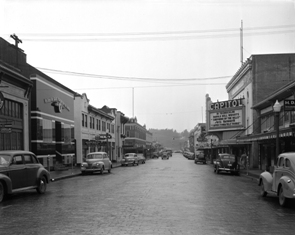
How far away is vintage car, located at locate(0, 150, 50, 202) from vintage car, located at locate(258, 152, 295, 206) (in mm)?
9448

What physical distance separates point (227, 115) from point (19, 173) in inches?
1243

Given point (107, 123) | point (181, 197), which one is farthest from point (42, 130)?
point (107, 123)

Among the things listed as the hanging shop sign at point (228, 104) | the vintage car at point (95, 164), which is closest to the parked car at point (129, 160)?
the hanging shop sign at point (228, 104)

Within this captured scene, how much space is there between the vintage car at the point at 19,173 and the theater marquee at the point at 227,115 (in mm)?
28571

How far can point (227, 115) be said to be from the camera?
42.7 metres

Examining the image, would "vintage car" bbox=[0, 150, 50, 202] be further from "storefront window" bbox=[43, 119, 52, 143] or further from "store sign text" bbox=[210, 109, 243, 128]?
"store sign text" bbox=[210, 109, 243, 128]

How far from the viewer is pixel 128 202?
1290 cm

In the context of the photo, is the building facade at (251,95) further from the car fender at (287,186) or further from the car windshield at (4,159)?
the car windshield at (4,159)

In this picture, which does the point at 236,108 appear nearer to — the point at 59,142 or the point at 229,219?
the point at 59,142

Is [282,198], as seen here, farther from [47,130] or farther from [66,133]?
[66,133]

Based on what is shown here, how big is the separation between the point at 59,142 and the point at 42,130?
5.12m

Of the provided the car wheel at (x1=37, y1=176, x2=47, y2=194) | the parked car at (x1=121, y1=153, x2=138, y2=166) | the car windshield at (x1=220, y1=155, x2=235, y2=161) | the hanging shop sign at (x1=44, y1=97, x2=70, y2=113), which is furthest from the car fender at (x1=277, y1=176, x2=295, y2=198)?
the parked car at (x1=121, y1=153, x2=138, y2=166)

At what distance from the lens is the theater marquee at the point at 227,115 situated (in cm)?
4097

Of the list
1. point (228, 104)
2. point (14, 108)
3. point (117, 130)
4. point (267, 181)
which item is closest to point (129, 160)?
point (228, 104)
